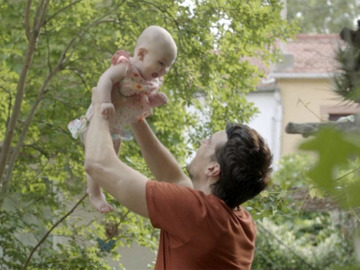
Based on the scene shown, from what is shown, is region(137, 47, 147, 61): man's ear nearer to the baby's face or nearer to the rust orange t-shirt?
the baby's face

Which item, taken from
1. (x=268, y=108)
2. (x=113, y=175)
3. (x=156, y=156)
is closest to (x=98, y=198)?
(x=156, y=156)

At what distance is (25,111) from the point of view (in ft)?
26.3

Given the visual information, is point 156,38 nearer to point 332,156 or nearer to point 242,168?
point 242,168

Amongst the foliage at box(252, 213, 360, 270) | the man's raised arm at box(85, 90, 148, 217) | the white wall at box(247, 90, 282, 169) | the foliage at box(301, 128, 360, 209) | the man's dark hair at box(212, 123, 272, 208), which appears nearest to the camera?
the foliage at box(301, 128, 360, 209)

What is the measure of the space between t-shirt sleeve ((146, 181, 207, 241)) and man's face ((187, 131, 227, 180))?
0.19 metres

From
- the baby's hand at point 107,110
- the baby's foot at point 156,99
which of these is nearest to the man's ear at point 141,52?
the baby's foot at point 156,99

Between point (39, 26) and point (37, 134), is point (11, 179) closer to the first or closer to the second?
point (37, 134)

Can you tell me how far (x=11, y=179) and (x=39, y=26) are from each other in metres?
1.25

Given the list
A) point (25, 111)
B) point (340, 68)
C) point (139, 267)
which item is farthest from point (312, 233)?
point (340, 68)

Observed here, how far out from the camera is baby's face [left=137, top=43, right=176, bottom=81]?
2.52 meters

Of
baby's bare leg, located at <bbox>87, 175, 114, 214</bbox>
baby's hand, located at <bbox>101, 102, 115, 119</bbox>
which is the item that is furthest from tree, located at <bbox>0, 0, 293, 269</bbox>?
baby's hand, located at <bbox>101, 102, 115, 119</bbox>

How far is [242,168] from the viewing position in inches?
88.6

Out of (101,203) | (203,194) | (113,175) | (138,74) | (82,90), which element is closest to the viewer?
(113,175)

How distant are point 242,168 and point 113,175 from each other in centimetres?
32
